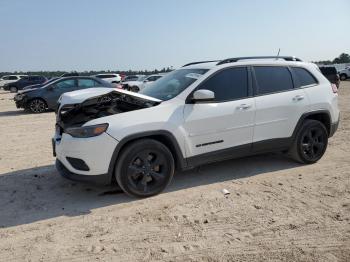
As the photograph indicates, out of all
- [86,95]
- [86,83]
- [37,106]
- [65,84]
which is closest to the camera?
[86,95]

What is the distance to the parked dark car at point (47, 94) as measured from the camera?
16781 millimetres

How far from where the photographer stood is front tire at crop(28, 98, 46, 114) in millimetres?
16750

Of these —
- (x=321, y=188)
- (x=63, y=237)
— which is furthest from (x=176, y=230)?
(x=321, y=188)

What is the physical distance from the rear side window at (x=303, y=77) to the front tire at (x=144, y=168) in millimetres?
2773

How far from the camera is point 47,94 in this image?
16984 millimetres

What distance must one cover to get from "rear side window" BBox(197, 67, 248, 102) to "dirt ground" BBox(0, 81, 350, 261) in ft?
4.15

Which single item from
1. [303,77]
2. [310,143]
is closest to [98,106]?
[303,77]

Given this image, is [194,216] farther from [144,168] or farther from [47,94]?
[47,94]

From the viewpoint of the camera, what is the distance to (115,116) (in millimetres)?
5102

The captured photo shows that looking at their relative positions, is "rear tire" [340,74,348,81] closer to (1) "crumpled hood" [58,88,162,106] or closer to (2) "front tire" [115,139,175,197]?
(1) "crumpled hood" [58,88,162,106]

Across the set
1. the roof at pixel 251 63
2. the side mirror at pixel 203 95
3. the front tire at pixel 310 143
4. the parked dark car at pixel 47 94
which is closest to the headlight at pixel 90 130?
the side mirror at pixel 203 95

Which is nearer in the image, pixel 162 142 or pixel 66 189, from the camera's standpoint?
pixel 162 142

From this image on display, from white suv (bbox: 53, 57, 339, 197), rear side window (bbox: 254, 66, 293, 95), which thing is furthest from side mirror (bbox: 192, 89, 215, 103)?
rear side window (bbox: 254, 66, 293, 95)

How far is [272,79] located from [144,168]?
262 cm
